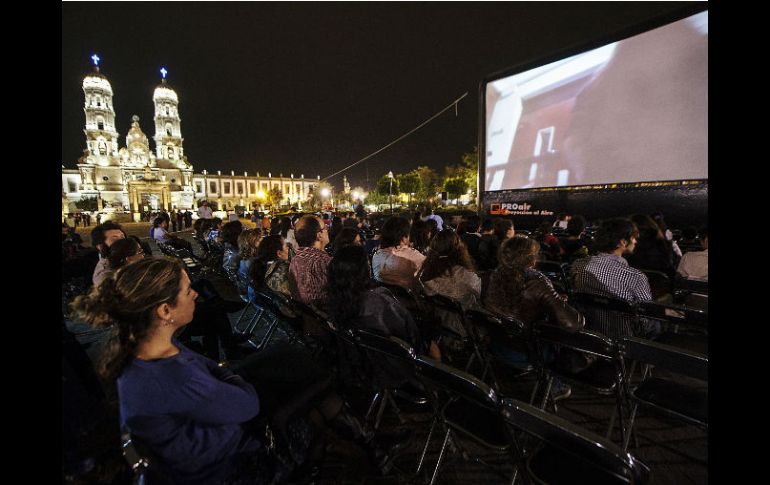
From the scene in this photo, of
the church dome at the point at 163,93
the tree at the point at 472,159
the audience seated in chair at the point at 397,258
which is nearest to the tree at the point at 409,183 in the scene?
the tree at the point at 472,159

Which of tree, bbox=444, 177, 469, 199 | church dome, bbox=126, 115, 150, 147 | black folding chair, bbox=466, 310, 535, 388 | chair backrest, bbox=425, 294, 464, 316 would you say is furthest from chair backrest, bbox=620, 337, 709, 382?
church dome, bbox=126, 115, 150, 147

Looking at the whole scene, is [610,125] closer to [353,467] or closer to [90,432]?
[353,467]

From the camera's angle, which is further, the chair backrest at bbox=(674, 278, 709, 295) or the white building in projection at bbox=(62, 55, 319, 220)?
the white building in projection at bbox=(62, 55, 319, 220)

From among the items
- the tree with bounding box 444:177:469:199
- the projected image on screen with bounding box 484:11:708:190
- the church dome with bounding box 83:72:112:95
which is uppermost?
the church dome with bounding box 83:72:112:95

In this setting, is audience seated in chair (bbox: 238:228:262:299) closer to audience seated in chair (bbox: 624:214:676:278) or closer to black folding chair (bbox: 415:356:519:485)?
black folding chair (bbox: 415:356:519:485)

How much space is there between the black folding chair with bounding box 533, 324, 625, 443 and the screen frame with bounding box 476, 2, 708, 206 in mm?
10305

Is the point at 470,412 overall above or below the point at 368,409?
above

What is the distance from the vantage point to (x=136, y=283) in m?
1.43

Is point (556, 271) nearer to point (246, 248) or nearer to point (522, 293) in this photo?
point (522, 293)

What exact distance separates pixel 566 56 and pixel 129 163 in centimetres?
8584

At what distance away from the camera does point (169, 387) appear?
1263 millimetres

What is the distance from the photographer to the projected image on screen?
31.1 feet
